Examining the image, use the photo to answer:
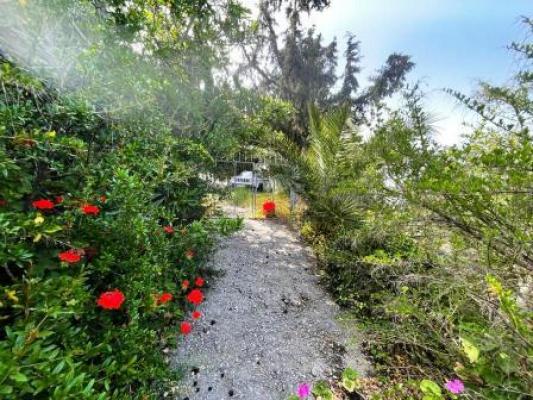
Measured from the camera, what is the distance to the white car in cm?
589

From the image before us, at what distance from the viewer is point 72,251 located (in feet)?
4.30

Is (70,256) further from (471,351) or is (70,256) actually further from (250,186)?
(250,186)

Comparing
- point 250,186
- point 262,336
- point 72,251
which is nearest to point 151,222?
point 72,251

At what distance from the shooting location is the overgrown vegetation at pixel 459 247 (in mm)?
1396

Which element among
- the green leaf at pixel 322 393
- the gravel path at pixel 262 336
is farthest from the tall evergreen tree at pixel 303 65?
the green leaf at pixel 322 393

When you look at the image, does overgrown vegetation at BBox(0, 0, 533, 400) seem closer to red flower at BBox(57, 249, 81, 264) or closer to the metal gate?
red flower at BBox(57, 249, 81, 264)

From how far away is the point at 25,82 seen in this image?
1396 mm

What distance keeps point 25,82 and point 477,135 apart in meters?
3.30

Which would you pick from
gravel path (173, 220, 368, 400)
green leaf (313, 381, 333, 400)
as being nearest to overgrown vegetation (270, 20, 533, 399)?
green leaf (313, 381, 333, 400)

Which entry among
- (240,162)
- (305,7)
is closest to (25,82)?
(240,162)

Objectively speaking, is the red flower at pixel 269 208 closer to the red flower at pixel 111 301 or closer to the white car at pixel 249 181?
the white car at pixel 249 181

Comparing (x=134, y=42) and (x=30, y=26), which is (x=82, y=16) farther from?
(x=30, y=26)

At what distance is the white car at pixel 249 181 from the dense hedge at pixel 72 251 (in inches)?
141

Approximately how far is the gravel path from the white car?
1.99 meters
